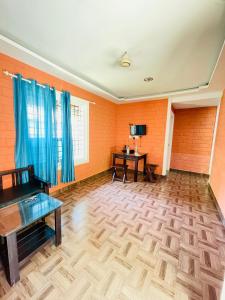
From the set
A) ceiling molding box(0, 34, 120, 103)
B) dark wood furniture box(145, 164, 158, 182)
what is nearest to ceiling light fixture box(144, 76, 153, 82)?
ceiling molding box(0, 34, 120, 103)

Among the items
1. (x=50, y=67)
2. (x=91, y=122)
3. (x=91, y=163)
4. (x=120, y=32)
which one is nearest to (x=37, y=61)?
(x=50, y=67)

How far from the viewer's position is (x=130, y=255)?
154 centimetres

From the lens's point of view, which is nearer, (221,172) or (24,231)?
(24,231)

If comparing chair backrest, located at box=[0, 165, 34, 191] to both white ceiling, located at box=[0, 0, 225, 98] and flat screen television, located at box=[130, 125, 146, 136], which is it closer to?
white ceiling, located at box=[0, 0, 225, 98]

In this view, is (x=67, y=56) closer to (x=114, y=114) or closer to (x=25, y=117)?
(x=25, y=117)

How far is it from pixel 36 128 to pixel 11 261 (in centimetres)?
188

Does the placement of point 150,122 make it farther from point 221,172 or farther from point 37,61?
point 37,61

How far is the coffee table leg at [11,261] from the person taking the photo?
117 cm

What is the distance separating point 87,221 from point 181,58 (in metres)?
2.95

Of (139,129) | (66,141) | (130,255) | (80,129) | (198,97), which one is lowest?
(130,255)

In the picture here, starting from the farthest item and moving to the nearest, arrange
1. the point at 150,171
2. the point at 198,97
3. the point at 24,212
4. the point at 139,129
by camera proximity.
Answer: the point at 139,129 → the point at 150,171 → the point at 198,97 → the point at 24,212

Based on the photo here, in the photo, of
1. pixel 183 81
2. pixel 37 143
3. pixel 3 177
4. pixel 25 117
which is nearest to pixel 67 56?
pixel 25 117

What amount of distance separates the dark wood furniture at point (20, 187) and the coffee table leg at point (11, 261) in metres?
0.64

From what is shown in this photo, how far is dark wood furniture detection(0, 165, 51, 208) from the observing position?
181cm
